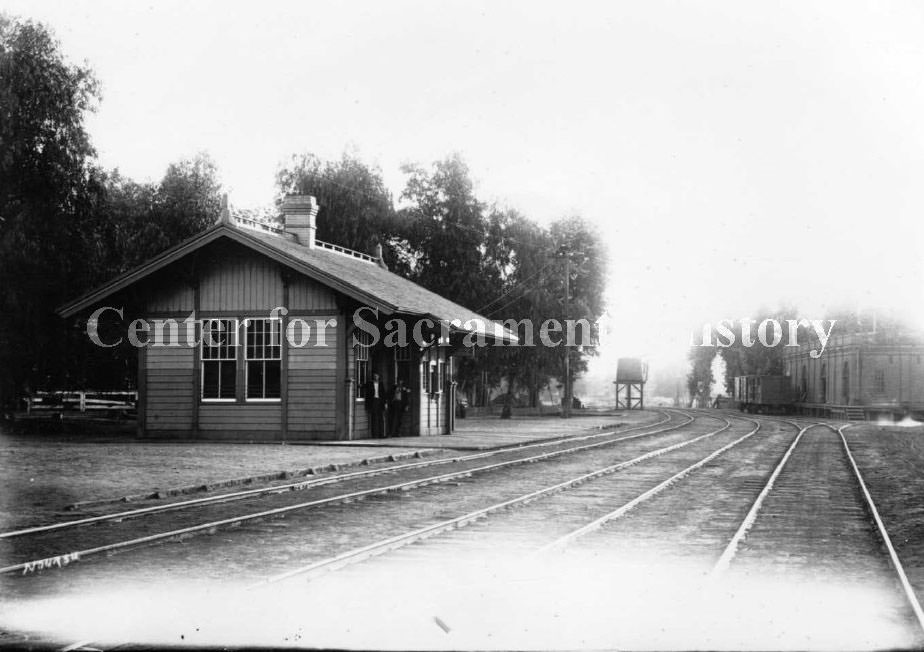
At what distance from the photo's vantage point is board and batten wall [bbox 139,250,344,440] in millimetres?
25172

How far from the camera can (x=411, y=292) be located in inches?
1259

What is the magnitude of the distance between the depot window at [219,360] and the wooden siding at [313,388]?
1.51 meters

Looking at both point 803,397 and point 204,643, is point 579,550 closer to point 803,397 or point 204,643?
point 204,643

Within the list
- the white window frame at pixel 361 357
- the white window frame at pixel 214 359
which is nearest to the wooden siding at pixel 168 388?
the white window frame at pixel 214 359

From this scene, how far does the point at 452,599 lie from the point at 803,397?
71252 millimetres

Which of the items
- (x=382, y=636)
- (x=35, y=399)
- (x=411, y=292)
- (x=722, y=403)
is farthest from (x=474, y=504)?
(x=722, y=403)

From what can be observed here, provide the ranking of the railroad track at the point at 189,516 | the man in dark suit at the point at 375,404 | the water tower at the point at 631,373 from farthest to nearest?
the water tower at the point at 631,373
the man in dark suit at the point at 375,404
the railroad track at the point at 189,516

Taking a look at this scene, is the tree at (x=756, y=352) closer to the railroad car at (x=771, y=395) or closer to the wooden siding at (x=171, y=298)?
the railroad car at (x=771, y=395)

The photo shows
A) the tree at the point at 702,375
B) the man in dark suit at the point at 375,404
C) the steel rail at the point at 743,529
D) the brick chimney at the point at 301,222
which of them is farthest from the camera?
the tree at the point at 702,375

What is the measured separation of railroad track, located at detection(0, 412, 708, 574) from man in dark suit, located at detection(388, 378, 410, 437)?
26.8ft

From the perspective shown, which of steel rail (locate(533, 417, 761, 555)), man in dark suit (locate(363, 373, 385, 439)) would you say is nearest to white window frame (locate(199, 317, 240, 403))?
man in dark suit (locate(363, 373, 385, 439))

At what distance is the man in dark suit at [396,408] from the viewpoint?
27625 mm

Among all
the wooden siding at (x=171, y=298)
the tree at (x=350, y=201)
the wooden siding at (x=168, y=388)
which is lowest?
the wooden siding at (x=168, y=388)

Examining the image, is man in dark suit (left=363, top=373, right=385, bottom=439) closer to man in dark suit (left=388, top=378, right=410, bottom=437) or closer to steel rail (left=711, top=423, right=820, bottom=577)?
man in dark suit (left=388, top=378, right=410, bottom=437)
